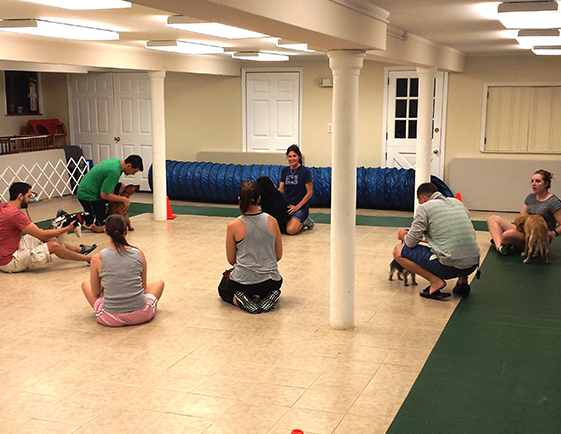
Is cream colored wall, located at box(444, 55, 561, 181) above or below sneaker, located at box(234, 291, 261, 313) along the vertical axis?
above

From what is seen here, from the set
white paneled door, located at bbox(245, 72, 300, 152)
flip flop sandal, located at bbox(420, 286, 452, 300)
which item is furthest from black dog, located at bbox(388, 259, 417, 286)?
white paneled door, located at bbox(245, 72, 300, 152)

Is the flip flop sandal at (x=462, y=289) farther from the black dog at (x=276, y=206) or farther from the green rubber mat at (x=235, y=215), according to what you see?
the green rubber mat at (x=235, y=215)

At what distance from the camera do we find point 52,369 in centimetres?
465

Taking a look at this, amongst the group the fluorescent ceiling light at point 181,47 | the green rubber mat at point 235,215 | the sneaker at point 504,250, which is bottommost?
the green rubber mat at point 235,215

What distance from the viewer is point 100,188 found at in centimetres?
920

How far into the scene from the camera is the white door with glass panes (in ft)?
38.6

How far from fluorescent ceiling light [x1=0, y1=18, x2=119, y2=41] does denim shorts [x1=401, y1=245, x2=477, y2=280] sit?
151 inches

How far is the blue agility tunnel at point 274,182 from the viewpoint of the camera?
36.6 feet

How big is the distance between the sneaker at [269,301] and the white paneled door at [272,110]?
722 cm

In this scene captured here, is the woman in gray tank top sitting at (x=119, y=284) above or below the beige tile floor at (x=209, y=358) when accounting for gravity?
above

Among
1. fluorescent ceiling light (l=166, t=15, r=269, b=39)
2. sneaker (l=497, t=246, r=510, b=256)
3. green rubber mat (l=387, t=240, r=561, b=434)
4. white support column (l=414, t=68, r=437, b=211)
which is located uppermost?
fluorescent ceiling light (l=166, t=15, r=269, b=39)

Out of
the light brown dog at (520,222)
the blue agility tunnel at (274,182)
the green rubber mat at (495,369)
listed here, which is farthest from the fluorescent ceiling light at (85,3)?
the blue agility tunnel at (274,182)

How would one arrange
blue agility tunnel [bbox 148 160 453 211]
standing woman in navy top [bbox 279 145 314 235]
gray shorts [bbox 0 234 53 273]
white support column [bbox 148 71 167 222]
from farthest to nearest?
blue agility tunnel [bbox 148 160 453 211] → white support column [bbox 148 71 167 222] → standing woman in navy top [bbox 279 145 314 235] → gray shorts [bbox 0 234 53 273]

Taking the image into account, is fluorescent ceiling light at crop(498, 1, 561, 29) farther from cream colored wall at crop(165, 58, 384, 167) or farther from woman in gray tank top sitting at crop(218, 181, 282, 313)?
cream colored wall at crop(165, 58, 384, 167)
